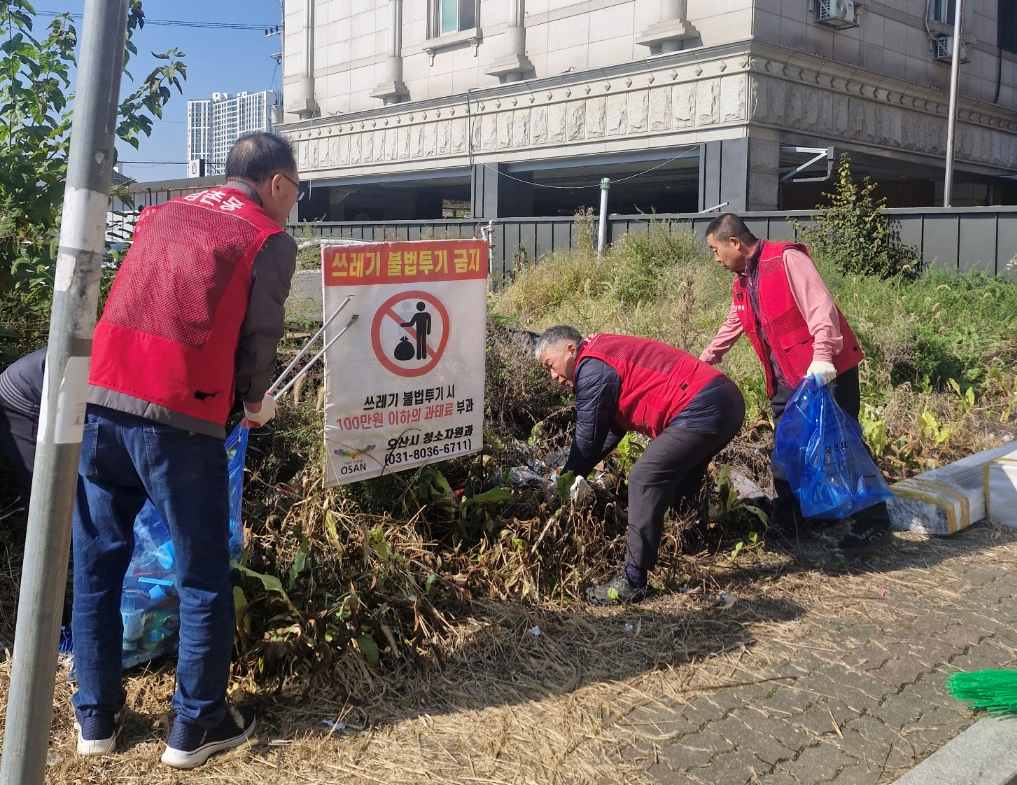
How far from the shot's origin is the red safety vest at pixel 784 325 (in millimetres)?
5195

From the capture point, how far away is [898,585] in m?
4.79

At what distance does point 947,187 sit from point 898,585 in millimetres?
13376

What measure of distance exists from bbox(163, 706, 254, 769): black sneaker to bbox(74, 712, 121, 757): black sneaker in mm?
181

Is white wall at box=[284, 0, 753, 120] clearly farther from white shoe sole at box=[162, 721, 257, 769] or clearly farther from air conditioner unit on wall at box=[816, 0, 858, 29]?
white shoe sole at box=[162, 721, 257, 769]

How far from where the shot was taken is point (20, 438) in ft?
11.8

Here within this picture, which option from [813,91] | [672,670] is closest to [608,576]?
[672,670]

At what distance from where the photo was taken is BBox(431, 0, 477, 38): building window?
22.2 metres

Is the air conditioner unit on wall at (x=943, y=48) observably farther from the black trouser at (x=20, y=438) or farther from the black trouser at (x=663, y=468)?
the black trouser at (x=20, y=438)

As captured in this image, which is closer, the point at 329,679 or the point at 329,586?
the point at 329,679

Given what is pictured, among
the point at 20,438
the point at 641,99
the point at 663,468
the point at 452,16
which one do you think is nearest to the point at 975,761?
the point at 663,468

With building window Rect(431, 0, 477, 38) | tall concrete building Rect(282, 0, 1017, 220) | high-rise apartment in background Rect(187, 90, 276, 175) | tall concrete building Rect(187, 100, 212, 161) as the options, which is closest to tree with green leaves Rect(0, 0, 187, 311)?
tall concrete building Rect(282, 0, 1017, 220)

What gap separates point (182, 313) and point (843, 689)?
2.64 m

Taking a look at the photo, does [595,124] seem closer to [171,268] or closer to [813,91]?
[813,91]

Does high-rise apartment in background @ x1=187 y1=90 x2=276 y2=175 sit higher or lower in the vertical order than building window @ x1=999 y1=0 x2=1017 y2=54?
higher
